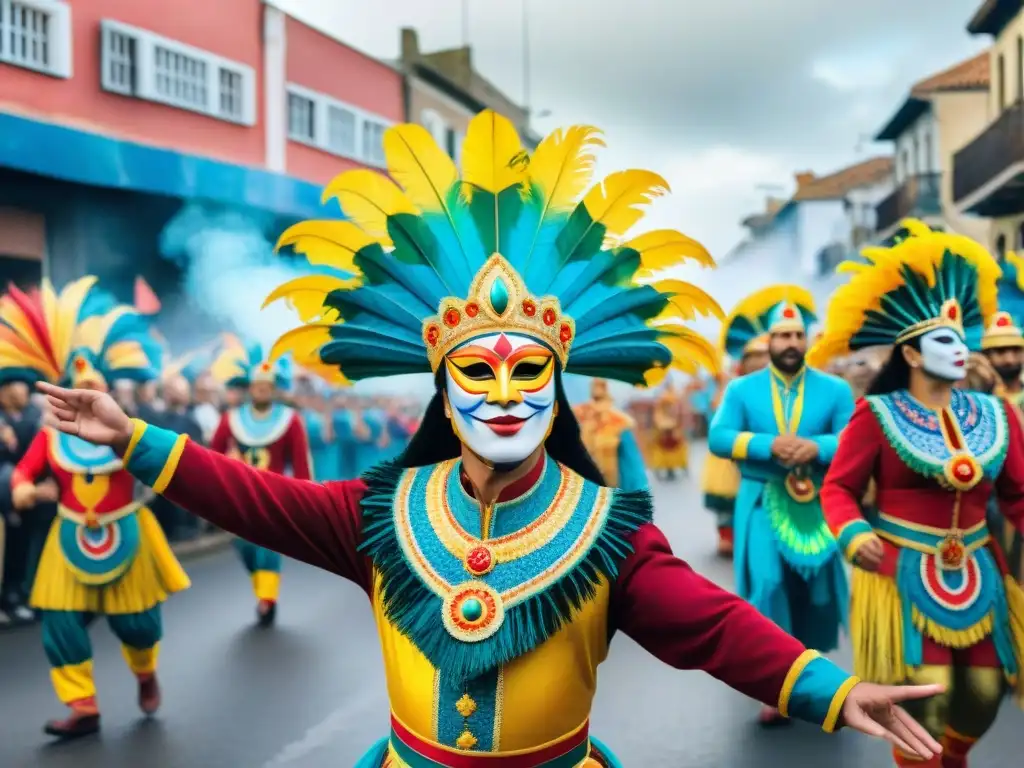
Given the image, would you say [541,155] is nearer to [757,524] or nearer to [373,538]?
[373,538]

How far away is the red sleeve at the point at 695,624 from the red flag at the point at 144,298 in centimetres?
1254

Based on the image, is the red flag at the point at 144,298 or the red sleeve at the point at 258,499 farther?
the red flag at the point at 144,298

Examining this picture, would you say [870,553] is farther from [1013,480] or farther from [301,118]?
[301,118]

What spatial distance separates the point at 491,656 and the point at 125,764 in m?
3.72

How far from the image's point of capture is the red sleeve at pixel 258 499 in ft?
9.50

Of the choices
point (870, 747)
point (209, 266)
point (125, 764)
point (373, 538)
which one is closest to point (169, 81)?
point (209, 266)

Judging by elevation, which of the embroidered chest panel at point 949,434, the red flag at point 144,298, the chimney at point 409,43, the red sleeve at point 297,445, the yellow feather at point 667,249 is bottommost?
the red sleeve at point 297,445

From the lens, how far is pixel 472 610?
2770 mm

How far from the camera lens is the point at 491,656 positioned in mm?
2729

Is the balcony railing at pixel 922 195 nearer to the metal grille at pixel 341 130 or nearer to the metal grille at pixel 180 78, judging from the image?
the metal grille at pixel 341 130

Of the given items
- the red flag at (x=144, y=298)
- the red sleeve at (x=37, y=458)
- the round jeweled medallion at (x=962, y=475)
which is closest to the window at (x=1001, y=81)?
the red flag at (x=144, y=298)

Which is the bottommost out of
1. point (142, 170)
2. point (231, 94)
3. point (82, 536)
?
point (82, 536)

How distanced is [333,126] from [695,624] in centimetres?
1951

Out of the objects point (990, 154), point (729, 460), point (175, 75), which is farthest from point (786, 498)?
point (990, 154)
